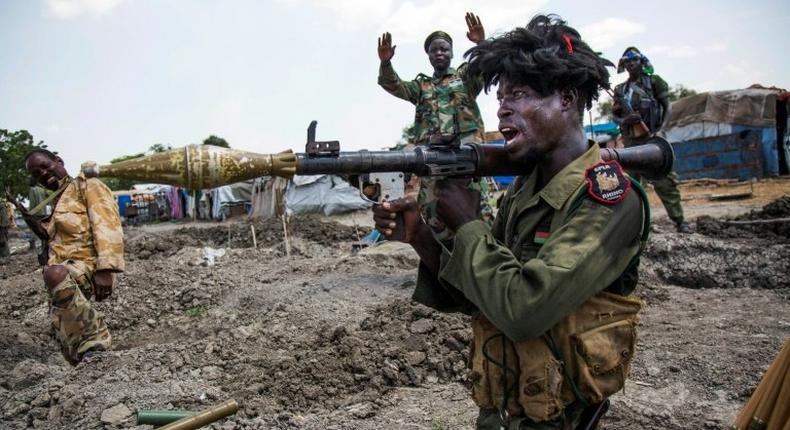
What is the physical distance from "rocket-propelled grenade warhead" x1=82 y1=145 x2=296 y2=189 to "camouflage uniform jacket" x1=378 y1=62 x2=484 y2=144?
392 centimetres

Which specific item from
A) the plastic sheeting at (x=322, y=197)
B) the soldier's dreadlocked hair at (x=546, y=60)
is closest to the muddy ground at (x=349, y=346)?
the soldier's dreadlocked hair at (x=546, y=60)

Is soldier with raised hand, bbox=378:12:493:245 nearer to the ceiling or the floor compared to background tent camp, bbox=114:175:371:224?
nearer to the ceiling

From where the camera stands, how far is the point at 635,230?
163 cm

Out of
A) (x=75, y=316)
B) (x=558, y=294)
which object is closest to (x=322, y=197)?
(x=75, y=316)

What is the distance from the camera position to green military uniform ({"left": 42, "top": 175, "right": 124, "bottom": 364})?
457cm

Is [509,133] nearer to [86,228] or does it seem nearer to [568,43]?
[568,43]

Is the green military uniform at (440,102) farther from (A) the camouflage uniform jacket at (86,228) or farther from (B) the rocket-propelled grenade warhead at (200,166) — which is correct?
(B) the rocket-propelled grenade warhead at (200,166)

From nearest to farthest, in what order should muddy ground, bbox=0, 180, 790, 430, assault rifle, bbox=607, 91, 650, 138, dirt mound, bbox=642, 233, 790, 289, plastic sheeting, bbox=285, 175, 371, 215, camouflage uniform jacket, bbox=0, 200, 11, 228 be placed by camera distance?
1. muddy ground, bbox=0, 180, 790, 430
2. dirt mound, bbox=642, 233, 790, 289
3. assault rifle, bbox=607, 91, 650, 138
4. camouflage uniform jacket, bbox=0, 200, 11, 228
5. plastic sheeting, bbox=285, 175, 371, 215

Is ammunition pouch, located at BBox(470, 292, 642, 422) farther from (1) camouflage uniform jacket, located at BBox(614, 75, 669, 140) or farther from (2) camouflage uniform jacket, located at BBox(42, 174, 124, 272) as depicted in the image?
(1) camouflage uniform jacket, located at BBox(614, 75, 669, 140)

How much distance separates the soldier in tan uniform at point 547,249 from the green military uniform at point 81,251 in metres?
3.67

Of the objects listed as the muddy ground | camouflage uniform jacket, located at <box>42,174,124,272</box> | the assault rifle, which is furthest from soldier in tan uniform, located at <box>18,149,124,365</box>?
the assault rifle

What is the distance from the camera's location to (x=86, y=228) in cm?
480

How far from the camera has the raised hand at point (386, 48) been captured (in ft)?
17.9

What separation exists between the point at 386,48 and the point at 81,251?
328 centimetres
